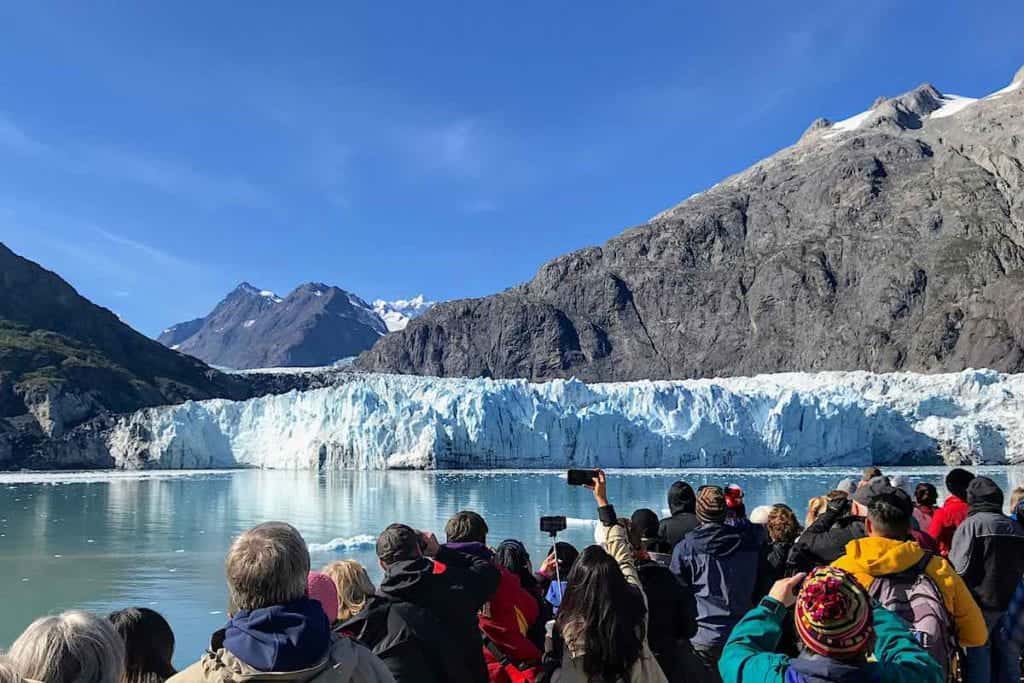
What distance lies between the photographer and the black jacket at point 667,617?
2.91m

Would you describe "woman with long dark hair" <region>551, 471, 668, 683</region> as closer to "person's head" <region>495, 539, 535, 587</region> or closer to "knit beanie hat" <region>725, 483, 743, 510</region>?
"person's head" <region>495, 539, 535, 587</region>

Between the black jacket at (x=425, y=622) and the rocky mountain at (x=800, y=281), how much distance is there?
73.0 m

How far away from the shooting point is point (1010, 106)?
97.6 metres

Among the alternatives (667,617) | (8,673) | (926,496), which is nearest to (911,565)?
(667,617)

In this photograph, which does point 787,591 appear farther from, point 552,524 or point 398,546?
point 552,524

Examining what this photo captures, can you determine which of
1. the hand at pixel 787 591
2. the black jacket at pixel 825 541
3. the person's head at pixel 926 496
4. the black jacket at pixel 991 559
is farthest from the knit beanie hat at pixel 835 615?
the person's head at pixel 926 496

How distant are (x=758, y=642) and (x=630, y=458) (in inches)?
1605

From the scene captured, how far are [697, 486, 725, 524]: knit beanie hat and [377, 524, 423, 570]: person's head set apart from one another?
4.62ft

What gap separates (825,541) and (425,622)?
1974 millimetres

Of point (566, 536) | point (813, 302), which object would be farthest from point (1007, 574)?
point (813, 302)

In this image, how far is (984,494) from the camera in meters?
4.22

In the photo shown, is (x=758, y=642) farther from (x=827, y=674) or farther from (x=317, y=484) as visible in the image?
(x=317, y=484)

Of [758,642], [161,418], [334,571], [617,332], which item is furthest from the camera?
[617,332]

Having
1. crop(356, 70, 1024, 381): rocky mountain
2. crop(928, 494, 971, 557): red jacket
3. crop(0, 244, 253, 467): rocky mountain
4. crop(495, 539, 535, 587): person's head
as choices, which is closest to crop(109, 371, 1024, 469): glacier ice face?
crop(0, 244, 253, 467): rocky mountain
